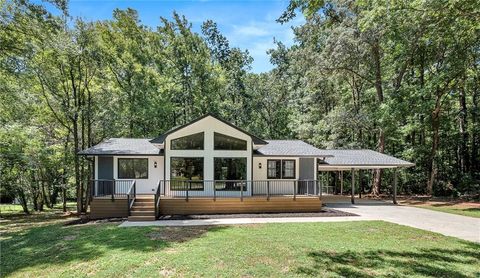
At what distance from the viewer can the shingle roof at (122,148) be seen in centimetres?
1495

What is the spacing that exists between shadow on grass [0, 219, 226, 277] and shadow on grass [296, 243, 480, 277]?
156 inches

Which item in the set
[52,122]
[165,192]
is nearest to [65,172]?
[52,122]

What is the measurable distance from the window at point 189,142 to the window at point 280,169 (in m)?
4.00

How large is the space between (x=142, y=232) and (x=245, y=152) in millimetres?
7258

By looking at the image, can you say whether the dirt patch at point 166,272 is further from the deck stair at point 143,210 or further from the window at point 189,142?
the window at point 189,142

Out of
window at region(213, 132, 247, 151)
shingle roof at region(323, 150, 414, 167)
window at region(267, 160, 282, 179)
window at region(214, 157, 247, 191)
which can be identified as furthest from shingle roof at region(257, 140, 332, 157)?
window at region(214, 157, 247, 191)

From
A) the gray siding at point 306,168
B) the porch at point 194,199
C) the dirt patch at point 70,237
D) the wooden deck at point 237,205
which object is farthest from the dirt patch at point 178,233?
the gray siding at point 306,168

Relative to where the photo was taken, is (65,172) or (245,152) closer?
(245,152)

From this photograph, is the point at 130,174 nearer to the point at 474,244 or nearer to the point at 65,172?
the point at 65,172

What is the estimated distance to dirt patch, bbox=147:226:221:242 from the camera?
348 inches

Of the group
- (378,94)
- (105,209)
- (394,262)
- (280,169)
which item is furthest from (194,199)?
(378,94)

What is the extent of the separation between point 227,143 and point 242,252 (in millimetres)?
8681

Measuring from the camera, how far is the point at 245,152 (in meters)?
15.6

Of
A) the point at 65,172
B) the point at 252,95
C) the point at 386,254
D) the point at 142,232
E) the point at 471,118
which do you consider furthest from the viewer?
the point at 252,95
